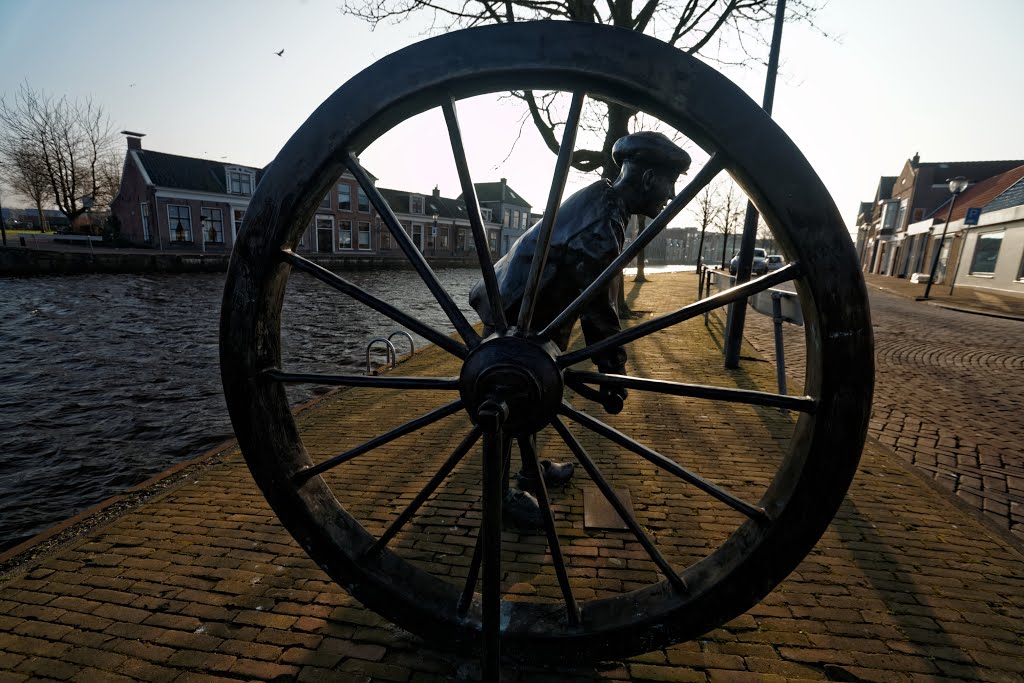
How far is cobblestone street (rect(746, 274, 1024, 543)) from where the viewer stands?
12.3ft

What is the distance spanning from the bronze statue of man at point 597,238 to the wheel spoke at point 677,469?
0.85 ft

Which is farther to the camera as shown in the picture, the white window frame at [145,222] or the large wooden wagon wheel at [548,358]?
the white window frame at [145,222]

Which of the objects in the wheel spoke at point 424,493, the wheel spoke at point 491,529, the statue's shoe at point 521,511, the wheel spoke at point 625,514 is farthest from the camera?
the statue's shoe at point 521,511

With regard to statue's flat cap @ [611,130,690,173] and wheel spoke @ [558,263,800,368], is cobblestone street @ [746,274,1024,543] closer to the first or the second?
wheel spoke @ [558,263,800,368]

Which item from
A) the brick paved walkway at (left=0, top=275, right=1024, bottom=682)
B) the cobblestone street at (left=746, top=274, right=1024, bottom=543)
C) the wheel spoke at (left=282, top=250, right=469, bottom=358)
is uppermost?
the wheel spoke at (left=282, top=250, right=469, bottom=358)

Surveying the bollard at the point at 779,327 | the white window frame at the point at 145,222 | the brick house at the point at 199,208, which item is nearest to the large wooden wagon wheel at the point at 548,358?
the bollard at the point at 779,327

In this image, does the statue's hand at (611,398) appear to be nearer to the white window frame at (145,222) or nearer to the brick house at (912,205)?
the brick house at (912,205)

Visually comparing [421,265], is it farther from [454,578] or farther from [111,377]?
[111,377]

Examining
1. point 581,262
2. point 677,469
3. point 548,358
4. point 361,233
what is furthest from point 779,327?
point 361,233

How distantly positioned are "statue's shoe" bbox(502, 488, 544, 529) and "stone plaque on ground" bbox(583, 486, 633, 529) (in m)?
0.32

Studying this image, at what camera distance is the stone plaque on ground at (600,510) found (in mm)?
3053

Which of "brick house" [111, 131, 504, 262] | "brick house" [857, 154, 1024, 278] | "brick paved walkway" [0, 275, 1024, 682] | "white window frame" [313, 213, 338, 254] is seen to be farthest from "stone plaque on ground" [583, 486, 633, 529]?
"white window frame" [313, 213, 338, 254]

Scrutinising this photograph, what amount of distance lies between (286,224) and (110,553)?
8.41 feet

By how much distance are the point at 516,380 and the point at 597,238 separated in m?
0.87
